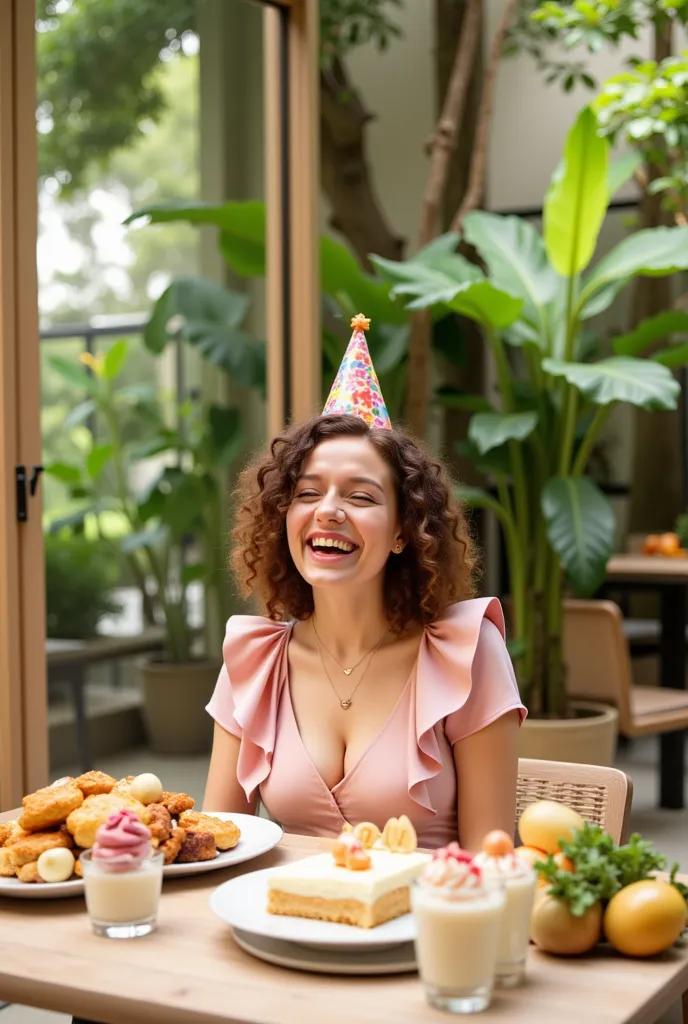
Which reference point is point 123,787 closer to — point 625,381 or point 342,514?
point 342,514

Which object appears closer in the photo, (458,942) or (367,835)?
(458,942)

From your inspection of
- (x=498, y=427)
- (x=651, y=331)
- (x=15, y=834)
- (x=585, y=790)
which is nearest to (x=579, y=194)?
(x=651, y=331)

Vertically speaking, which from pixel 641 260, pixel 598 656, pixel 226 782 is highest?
pixel 641 260

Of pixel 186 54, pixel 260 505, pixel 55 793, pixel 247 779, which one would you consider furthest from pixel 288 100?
pixel 55 793

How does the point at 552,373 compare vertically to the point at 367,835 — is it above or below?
above

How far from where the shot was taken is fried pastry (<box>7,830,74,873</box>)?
4.52 ft

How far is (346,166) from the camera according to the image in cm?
575

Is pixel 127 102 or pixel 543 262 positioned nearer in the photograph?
pixel 127 102

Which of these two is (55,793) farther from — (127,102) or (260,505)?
(127,102)

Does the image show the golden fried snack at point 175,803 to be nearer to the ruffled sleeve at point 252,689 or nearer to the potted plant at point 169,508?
the ruffled sleeve at point 252,689

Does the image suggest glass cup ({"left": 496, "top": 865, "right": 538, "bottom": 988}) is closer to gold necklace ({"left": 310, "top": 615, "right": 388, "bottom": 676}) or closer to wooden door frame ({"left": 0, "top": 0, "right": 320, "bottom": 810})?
gold necklace ({"left": 310, "top": 615, "right": 388, "bottom": 676})

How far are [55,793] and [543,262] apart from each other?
345 cm

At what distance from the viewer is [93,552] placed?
11.3 ft

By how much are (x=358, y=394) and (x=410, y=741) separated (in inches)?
22.5
